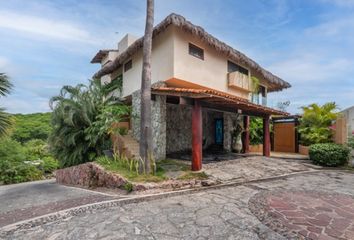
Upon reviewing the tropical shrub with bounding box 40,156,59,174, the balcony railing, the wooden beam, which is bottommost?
the tropical shrub with bounding box 40,156,59,174

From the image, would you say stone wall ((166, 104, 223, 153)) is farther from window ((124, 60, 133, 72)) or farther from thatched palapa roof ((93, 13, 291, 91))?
thatched palapa roof ((93, 13, 291, 91))

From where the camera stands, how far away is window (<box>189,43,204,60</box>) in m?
11.5

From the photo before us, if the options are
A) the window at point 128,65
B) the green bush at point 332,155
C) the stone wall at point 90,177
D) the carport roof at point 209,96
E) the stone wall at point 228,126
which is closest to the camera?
the stone wall at point 90,177

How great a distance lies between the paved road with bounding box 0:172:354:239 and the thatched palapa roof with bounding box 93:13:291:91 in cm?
732

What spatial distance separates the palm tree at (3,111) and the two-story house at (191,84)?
5.95 m

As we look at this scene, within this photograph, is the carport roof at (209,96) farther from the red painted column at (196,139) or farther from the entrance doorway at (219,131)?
the entrance doorway at (219,131)

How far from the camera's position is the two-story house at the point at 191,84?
9.38 m

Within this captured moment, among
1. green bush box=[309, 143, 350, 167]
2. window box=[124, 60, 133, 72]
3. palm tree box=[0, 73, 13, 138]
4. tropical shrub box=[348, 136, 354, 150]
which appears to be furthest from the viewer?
window box=[124, 60, 133, 72]

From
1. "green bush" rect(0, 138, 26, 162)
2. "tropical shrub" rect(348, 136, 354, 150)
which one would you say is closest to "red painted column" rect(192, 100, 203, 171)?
"tropical shrub" rect(348, 136, 354, 150)


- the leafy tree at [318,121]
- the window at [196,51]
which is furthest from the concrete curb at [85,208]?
the leafy tree at [318,121]

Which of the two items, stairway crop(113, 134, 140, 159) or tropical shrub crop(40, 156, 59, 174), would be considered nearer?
stairway crop(113, 134, 140, 159)

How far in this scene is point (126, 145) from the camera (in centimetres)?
1088

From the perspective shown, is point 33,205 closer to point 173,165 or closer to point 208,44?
point 173,165

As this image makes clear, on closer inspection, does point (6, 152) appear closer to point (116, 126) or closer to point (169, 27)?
point (116, 126)
